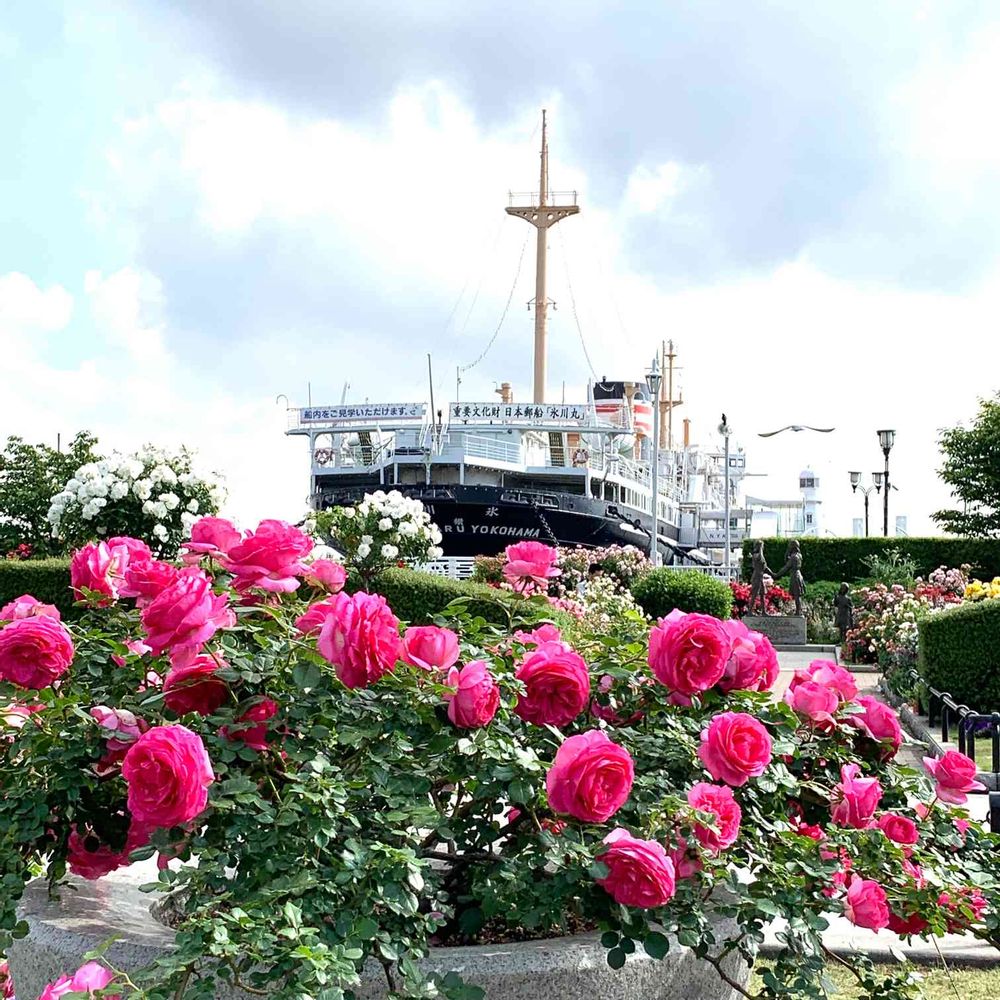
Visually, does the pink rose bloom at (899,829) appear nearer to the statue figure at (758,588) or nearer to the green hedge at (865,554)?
the statue figure at (758,588)

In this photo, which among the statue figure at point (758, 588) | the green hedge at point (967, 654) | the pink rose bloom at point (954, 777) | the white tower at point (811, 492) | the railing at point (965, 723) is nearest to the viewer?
the pink rose bloom at point (954, 777)

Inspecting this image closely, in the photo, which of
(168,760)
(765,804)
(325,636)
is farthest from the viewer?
(765,804)

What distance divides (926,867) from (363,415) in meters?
38.5

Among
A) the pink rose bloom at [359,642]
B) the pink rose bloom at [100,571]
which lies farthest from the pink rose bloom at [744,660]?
the pink rose bloom at [100,571]

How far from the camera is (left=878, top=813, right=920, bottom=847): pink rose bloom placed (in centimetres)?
287

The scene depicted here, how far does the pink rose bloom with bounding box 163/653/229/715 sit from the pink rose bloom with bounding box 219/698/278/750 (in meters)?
0.08

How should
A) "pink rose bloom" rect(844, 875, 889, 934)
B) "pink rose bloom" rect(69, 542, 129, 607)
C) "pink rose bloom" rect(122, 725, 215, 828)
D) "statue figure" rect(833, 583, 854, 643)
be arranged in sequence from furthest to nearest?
"statue figure" rect(833, 583, 854, 643), "pink rose bloom" rect(69, 542, 129, 607), "pink rose bloom" rect(844, 875, 889, 934), "pink rose bloom" rect(122, 725, 215, 828)

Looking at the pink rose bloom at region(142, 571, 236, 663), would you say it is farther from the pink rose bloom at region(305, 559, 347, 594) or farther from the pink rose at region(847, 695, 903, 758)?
the pink rose at region(847, 695, 903, 758)

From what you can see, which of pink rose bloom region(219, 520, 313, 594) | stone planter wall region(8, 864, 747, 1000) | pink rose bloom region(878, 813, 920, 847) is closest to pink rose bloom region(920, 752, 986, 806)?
pink rose bloom region(878, 813, 920, 847)

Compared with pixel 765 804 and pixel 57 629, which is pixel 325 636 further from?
pixel 765 804

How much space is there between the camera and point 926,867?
2.93m

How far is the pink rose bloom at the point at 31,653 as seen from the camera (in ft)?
8.69

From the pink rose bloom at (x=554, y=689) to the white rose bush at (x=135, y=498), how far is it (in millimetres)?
12740

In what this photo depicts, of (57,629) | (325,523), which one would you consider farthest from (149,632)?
(325,523)
